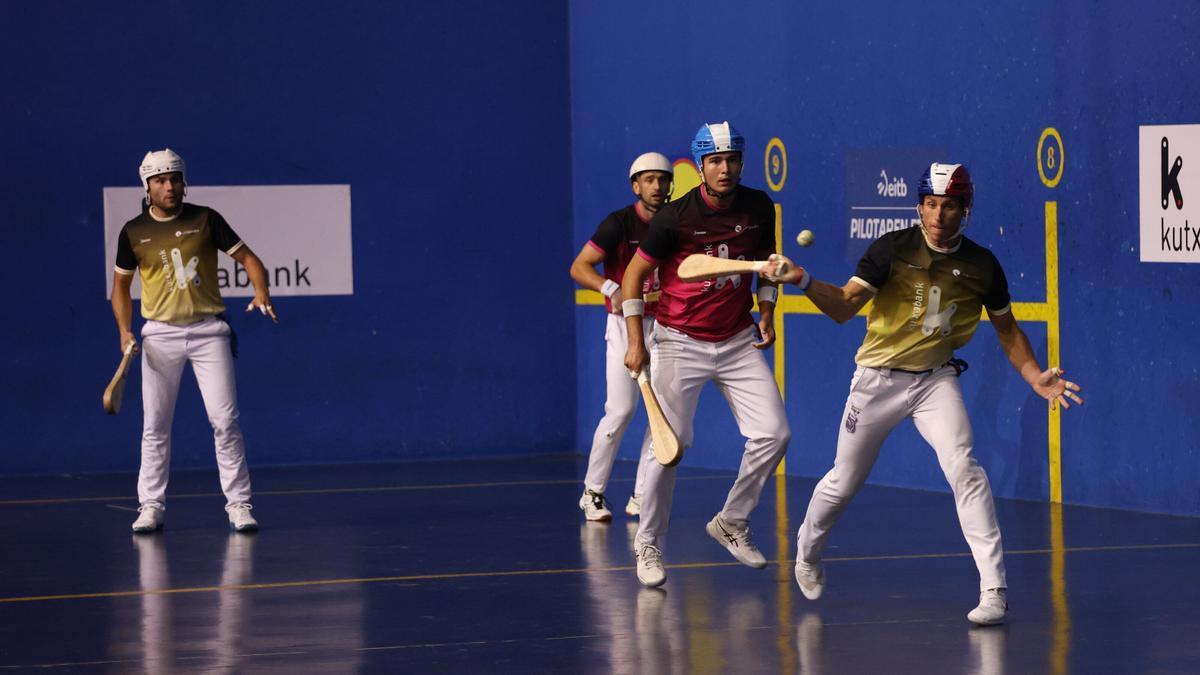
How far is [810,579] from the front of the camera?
759cm

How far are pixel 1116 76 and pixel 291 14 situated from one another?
19.1 ft

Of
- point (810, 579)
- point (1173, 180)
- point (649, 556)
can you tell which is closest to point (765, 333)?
point (649, 556)

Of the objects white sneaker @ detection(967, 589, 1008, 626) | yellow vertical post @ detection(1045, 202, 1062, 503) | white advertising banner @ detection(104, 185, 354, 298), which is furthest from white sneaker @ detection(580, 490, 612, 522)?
white advertising banner @ detection(104, 185, 354, 298)

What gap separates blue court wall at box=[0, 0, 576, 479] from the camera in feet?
42.7

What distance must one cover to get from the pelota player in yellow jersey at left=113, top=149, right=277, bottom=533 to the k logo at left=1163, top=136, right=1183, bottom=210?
452 cm

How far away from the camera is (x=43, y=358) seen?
13.1 meters

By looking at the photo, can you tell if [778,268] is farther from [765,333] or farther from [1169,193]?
[1169,193]

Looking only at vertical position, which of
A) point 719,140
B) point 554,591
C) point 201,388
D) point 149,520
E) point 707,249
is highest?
point 719,140

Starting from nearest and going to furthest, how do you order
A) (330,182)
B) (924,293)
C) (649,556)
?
(924,293) < (649,556) < (330,182)

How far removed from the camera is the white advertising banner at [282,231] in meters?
13.2

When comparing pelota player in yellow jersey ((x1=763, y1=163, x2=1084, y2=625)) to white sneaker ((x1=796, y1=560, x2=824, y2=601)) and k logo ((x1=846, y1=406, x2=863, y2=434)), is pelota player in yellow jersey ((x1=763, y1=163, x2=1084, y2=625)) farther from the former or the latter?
white sneaker ((x1=796, y1=560, x2=824, y2=601))

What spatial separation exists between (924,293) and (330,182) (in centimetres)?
702

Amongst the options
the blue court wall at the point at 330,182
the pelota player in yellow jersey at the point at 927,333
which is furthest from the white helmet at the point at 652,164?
the blue court wall at the point at 330,182

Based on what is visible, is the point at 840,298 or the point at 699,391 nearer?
the point at 840,298
